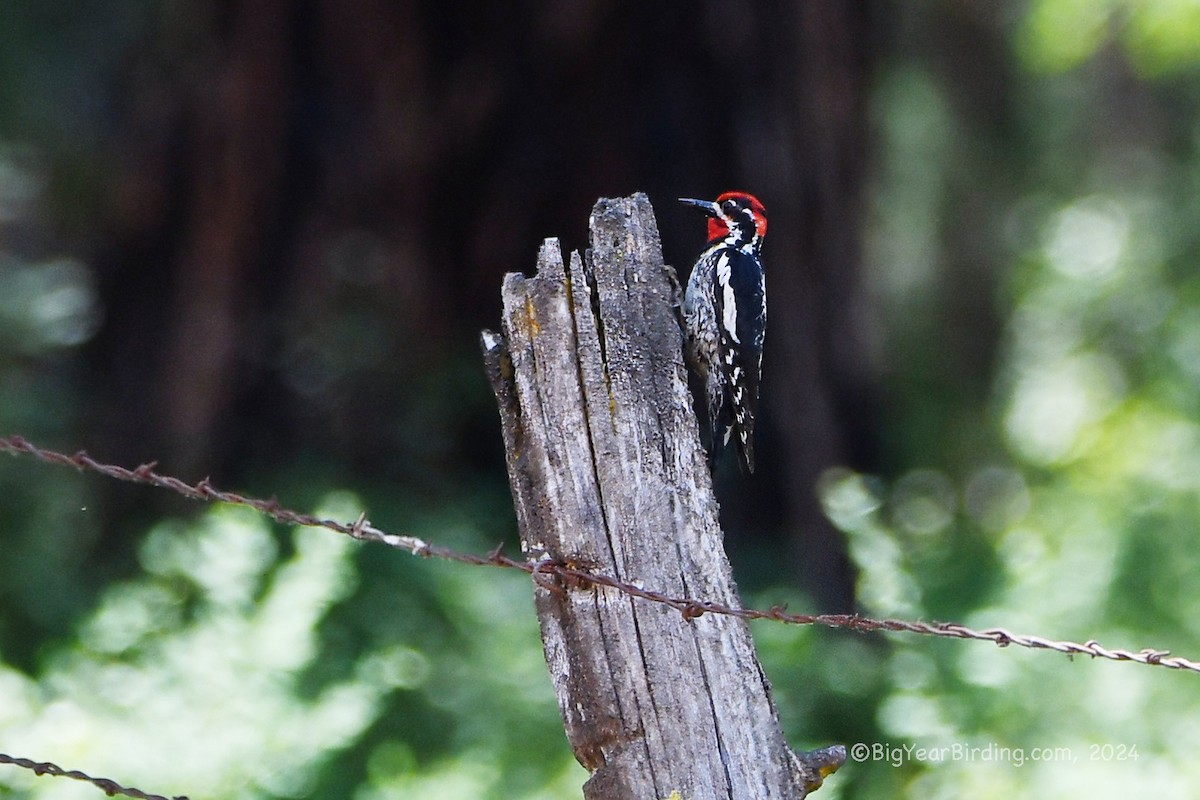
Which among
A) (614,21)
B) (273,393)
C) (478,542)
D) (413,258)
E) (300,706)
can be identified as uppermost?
(614,21)

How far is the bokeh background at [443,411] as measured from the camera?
5910mm

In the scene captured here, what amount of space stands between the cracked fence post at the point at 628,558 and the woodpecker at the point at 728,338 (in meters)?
1.73

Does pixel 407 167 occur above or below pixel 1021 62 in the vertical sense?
below

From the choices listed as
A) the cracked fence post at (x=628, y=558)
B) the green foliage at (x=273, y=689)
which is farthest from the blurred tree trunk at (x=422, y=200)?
the cracked fence post at (x=628, y=558)

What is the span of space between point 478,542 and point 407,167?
2908 millimetres

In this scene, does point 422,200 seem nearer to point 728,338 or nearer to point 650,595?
point 728,338

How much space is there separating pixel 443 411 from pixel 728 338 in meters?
5.19

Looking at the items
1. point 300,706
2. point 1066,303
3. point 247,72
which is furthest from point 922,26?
point 300,706

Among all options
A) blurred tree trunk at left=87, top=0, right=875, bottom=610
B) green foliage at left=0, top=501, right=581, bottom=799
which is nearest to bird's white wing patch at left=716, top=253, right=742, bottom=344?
green foliage at left=0, top=501, right=581, bottom=799

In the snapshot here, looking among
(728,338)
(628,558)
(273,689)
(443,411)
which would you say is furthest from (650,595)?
(443,411)

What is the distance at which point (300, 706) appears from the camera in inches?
221

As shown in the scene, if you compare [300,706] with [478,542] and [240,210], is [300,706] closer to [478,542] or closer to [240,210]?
[478,542]

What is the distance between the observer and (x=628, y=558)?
262 centimetres

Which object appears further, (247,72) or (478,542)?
(247,72)
